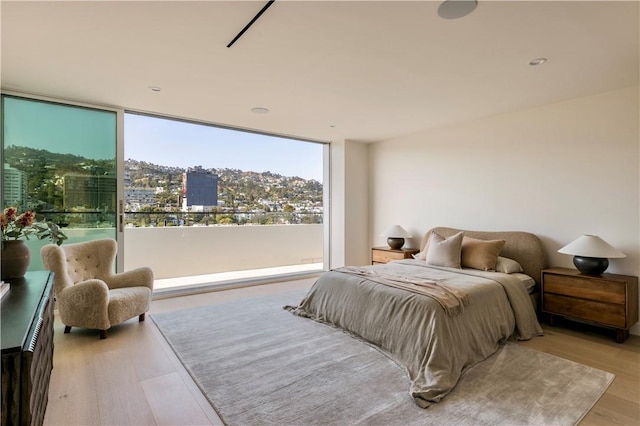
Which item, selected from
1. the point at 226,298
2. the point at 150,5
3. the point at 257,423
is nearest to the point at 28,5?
the point at 150,5

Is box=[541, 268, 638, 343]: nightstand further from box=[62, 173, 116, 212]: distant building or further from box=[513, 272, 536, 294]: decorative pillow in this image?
box=[62, 173, 116, 212]: distant building

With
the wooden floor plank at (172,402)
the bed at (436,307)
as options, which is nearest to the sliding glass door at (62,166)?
the wooden floor plank at (172,402)

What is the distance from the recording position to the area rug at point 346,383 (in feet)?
6.18

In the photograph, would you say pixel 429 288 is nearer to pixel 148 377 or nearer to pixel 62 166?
pixel 148 377

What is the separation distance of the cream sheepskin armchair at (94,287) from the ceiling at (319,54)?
1707 mm

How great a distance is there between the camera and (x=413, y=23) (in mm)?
2170

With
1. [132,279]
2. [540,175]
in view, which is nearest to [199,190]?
[132,279]

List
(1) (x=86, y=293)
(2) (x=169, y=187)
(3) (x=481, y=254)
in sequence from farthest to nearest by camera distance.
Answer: (2) (x=169, y=187), (3) (x=481, y=254), (1) (x=86, y=293)

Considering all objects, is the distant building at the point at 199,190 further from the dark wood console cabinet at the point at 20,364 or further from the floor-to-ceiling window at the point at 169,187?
the dark wood console cabinet at the point at 20,364

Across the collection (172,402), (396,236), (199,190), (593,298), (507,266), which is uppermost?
(199,190)

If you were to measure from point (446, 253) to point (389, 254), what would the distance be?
1315mm

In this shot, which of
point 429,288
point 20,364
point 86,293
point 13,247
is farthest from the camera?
point 86,293

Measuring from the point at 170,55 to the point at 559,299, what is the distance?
435 centimetres

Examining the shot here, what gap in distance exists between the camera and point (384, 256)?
5145mm
